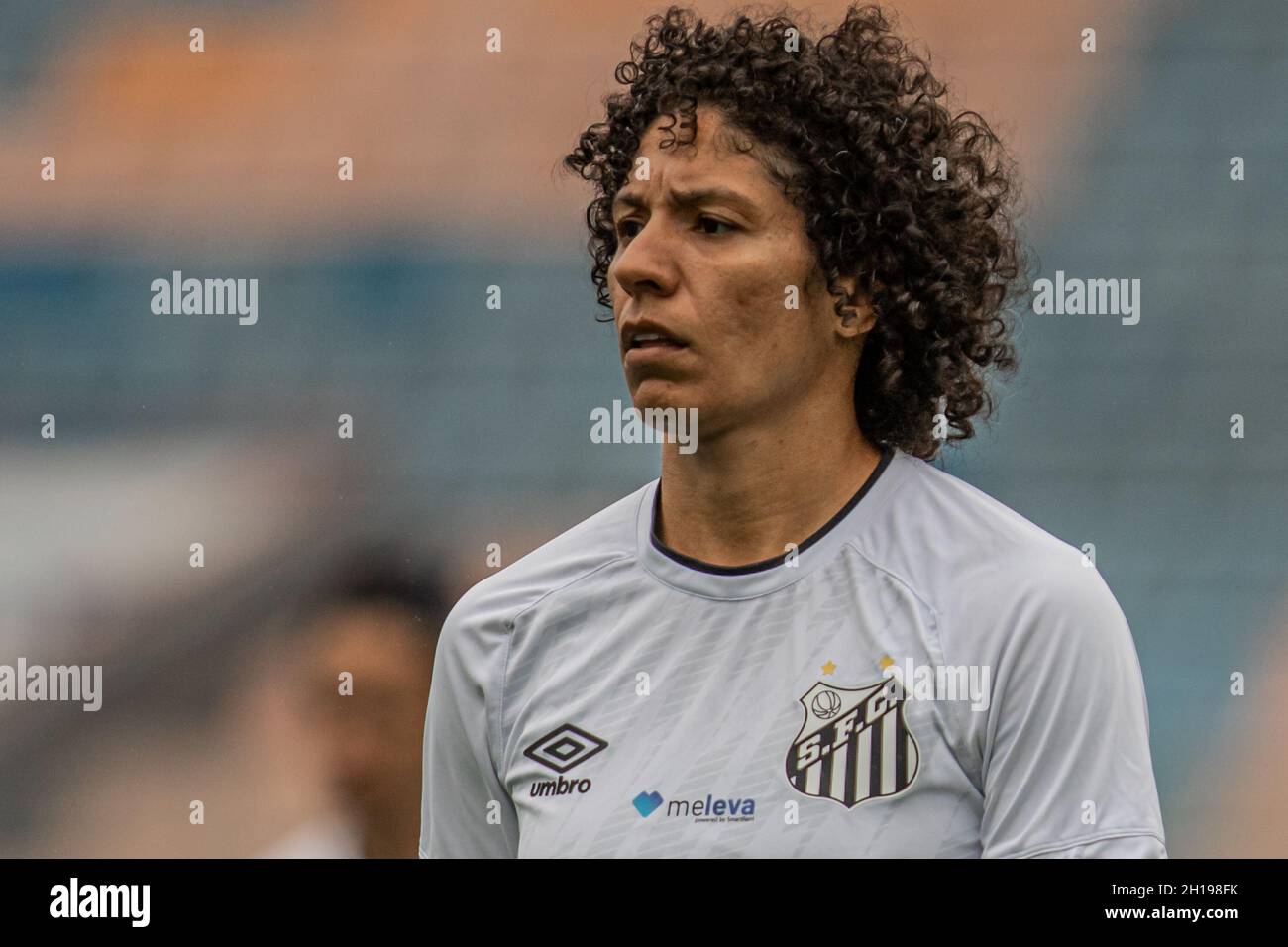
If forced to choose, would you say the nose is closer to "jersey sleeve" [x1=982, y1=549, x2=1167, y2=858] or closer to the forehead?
the forehead

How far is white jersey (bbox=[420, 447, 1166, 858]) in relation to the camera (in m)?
2.57

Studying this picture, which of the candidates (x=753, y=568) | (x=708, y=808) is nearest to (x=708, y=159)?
(x=753, y=568)

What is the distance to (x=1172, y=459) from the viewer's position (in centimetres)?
538


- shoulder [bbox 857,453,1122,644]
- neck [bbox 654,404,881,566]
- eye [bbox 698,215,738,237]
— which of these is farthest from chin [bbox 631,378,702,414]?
shoulder [bbox 857,453,1122,644]

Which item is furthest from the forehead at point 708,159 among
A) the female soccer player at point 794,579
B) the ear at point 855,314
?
the ear at point 855,314

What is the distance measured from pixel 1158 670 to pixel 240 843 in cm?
288

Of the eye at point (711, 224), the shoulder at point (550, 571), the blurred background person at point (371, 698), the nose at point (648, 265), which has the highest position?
the eye at point (711, 224)

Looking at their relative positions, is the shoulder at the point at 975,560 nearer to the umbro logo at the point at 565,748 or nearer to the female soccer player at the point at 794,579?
the female soccer player at the point at 794,579

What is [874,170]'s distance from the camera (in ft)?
9.87

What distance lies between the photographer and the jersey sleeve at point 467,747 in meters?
2.96

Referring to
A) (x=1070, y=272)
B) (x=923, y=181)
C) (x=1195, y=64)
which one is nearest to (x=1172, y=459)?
(x=1070, y=272)

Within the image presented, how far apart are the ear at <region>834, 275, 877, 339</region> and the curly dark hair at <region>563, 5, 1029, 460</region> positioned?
0.01 meters

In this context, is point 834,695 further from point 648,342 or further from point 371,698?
point 371,698
